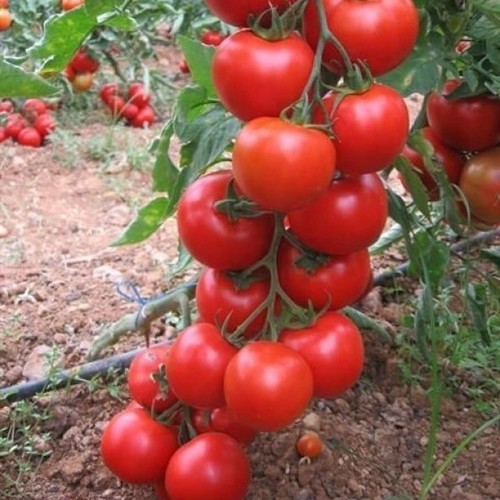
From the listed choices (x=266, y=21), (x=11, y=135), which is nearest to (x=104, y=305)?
(x=266, y=21)

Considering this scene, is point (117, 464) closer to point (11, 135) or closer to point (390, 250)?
point (390, 250)

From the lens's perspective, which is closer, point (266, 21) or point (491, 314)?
point (266, 21)

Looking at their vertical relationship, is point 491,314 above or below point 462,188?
below

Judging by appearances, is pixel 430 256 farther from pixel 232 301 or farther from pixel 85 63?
pixel 85 63

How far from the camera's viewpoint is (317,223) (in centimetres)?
110

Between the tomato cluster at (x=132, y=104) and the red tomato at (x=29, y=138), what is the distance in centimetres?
44

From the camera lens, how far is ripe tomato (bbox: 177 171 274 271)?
1.15 meters

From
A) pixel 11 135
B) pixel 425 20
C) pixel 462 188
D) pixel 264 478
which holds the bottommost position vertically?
pixel 11 135

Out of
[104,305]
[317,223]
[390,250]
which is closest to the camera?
[317,223]

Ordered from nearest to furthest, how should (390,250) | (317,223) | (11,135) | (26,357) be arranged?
(317,223), (26,357), (390,250), (11,135)

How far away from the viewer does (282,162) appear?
0.95 meters

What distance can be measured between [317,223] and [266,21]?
0.24 metres

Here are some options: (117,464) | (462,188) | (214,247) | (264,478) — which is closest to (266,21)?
(214,247)

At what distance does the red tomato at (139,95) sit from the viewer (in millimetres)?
4285
